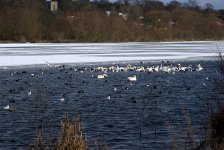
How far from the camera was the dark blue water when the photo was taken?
9.26 metres

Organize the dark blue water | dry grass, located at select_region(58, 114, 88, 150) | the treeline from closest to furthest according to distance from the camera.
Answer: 1. dry grass, located at select_region(58, 114, 88, 150)
2. the dark blue water
3. the treeline

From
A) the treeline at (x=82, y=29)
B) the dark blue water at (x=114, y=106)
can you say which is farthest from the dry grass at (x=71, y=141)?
the treeline at (x=82, y=29)

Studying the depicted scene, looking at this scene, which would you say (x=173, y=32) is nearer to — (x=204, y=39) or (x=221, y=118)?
(x=204, y=39)

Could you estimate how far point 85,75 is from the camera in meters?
21.4

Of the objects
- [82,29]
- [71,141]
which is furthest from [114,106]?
[82,29]

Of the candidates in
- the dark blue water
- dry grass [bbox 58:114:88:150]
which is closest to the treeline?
the dark blue water

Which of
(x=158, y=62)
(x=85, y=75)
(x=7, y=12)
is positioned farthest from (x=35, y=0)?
(x=85, y=75)

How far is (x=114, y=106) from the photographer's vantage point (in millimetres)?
A: 12836

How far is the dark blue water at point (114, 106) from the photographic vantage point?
9258mm

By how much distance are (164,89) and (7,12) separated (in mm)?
41559

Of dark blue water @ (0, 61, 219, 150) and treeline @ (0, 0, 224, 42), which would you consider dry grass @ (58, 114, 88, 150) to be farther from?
treeline @ (0, 0, 224, 42)

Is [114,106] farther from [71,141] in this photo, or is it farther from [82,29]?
[82,29]

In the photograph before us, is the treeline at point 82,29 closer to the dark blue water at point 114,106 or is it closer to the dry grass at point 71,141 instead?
the dark blue water at point 114,106

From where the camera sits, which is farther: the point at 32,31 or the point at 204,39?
the point at 204,39
